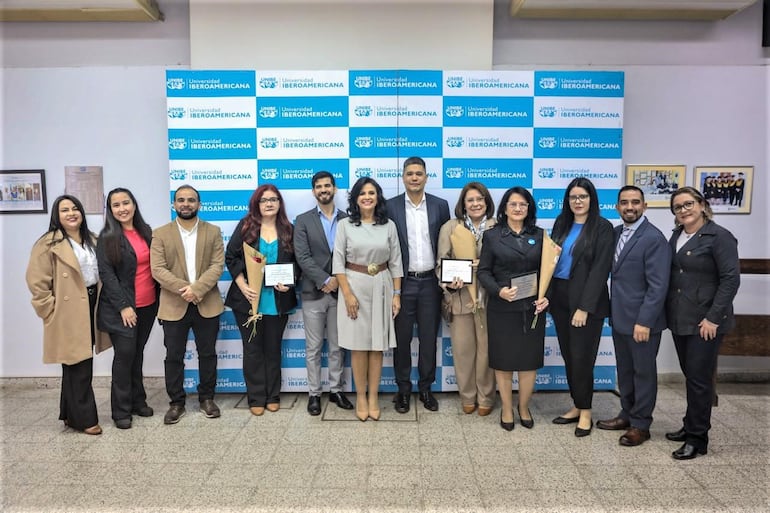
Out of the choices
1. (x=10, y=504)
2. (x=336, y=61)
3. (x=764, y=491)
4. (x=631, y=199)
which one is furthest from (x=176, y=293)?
(x=764, y=491)

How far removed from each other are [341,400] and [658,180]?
3.41 meters

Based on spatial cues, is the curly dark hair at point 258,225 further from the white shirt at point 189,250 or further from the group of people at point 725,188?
the group of people at point 725,188

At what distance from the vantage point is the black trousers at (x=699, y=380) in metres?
2.91

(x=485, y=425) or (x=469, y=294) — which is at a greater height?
(x=469, y=294)

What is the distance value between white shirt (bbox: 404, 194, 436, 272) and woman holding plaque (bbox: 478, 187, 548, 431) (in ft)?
1.49

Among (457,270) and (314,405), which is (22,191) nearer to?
(314,405)

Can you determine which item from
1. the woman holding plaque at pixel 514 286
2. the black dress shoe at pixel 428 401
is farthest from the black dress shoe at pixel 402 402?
the woman holding plaque at pixel 514 286

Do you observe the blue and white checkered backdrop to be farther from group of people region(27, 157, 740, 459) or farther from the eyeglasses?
the eyeglasses

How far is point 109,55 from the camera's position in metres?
4.37

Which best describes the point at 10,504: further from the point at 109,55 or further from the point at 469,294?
the point at 109,55

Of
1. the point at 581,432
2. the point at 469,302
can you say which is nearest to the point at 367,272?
the point at 469,302

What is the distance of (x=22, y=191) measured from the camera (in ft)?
14.4

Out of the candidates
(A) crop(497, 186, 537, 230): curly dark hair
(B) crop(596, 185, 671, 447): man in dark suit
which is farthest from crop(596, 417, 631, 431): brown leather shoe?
(A) crop(497, 186, 537, 230): curly dark hair

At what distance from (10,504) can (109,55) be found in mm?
3670
